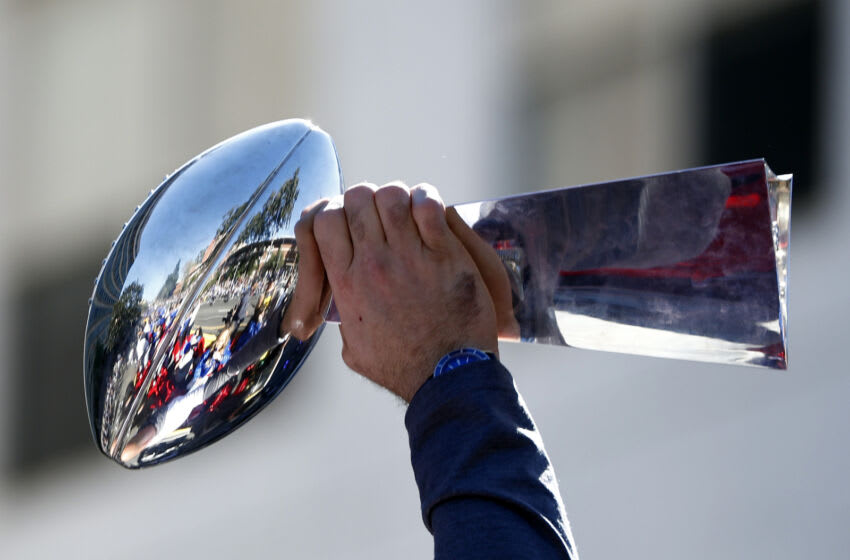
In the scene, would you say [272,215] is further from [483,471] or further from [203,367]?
[483,471]

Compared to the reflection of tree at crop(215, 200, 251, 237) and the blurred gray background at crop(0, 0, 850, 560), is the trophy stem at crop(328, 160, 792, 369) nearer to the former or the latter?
the reflection of tree at crop(215, 200, 251, 237)

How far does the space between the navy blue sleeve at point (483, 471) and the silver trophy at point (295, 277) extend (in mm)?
85

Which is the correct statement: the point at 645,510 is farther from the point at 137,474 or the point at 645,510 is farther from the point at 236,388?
the point at 236,388

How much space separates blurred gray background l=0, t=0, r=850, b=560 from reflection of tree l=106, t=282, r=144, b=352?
2.15m

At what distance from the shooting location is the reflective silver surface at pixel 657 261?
1.88 feet

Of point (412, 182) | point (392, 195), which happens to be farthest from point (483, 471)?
point (412, 182)

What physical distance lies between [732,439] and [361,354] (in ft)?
7.76

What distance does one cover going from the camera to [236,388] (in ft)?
2.31

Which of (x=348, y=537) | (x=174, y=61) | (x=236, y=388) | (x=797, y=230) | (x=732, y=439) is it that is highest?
(x=174, y=61)

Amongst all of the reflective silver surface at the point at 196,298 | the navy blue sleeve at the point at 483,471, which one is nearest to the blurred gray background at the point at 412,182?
the reflective silver surface at the point at 196,298

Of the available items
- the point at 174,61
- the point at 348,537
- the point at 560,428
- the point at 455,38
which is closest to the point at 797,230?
the point at 560,428

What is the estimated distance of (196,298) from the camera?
66 cm

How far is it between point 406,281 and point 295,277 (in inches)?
3.7

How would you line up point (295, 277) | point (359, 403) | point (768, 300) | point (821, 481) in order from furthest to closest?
point (359, 403) → point (821, 481) → point (295, 277) → point (768, 300)
